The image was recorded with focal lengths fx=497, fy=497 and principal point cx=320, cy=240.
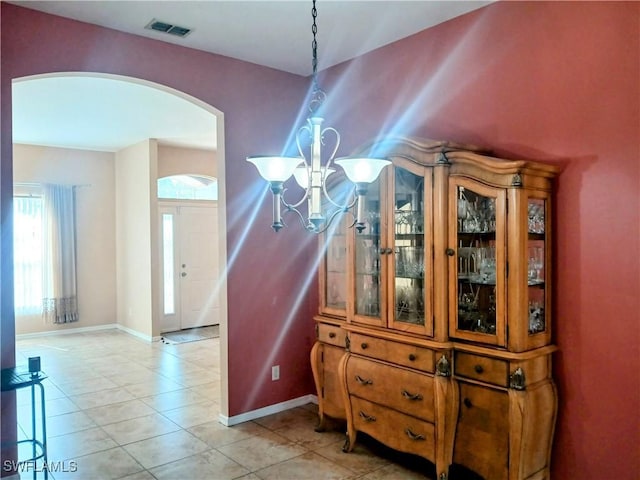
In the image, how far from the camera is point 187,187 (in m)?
8.25

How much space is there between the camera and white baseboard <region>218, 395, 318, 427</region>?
393 centimetres

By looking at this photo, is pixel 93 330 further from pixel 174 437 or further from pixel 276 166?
pixel 276 166

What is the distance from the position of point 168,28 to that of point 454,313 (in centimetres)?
263

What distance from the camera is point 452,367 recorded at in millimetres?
2857

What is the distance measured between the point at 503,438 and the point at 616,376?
0.66 meters

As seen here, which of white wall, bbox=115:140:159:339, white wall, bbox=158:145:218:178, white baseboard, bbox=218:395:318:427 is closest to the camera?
white baseboard, bbox=218:395:318:427

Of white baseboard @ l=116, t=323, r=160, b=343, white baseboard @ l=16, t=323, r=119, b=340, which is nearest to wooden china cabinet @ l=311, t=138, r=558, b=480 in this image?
white baseboard @ l=116, t=323, r=160, b=343

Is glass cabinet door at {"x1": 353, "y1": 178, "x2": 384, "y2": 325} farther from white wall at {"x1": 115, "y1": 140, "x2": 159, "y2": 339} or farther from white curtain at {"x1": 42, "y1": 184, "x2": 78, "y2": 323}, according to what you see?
white curtain at {"x1": 42, "y1": 184, "x2": 78, "y2": 323}

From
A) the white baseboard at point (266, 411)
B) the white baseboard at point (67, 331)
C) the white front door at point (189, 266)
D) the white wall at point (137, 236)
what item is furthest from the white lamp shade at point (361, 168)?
the white baseboard at point (67, 331)

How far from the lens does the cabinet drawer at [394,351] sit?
2.92 meters

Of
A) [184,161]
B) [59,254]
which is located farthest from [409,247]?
[59,254]

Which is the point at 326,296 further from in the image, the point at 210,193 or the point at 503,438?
the point at 210,193

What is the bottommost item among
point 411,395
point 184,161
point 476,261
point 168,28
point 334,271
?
point 411,395

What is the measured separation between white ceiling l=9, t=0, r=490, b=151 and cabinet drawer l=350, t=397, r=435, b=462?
2523 millimetres
